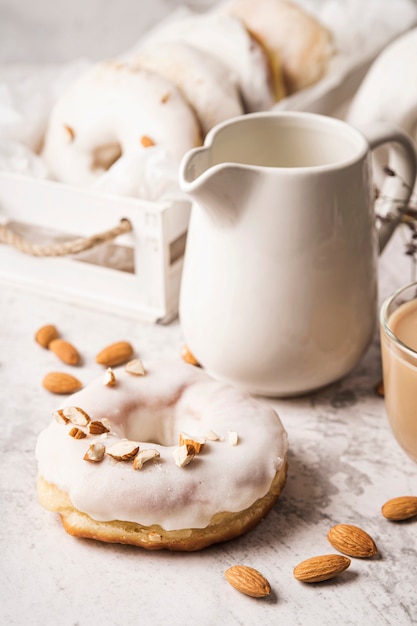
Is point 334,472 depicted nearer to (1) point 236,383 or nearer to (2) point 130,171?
(1) point 236,383

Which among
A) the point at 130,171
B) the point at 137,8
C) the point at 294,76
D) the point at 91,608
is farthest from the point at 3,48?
the point at 91,608

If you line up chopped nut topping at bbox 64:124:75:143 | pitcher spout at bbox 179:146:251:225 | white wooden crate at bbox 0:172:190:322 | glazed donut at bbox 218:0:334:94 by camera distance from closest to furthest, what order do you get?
pitcher spout at bbox 179:146:251:225 < white wooden crate at bbox 0:172:190:322 < chopped nut topping at bbox 64:124:75:143 < glazed donut at bbox 218:0:334:94

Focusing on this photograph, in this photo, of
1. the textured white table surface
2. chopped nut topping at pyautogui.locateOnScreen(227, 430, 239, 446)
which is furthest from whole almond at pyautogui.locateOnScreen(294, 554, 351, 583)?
chopped nut topping at pyautogui.locateOnScreen(227, 430, 239, 446)

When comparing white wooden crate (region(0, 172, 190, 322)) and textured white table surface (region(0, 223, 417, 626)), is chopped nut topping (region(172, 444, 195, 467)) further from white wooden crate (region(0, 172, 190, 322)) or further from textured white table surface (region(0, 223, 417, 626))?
white wooden crate (region(0, 172, 190, 322))

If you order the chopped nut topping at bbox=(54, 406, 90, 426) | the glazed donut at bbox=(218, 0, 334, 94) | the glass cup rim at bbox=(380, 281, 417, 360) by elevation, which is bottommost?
the chopped nut topping at bbox=(54, 406, 90, 426)

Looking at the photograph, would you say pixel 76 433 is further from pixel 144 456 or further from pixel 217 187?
pixel 217 187

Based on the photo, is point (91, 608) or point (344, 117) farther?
point (344, 117)

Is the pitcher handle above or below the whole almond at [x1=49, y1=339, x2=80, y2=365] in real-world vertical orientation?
above
